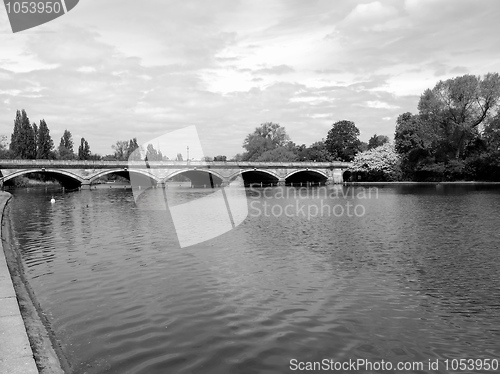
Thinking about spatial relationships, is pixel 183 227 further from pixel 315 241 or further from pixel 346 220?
pixel 346 220

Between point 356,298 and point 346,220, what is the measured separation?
19003mm

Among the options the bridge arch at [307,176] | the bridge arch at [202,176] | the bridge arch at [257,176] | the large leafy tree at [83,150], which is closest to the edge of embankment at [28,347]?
the bridge arch at [202,176]

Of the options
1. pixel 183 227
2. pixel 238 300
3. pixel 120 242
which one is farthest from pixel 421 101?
pixel 238 300

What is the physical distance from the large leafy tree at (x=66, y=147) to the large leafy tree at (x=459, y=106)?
352ft

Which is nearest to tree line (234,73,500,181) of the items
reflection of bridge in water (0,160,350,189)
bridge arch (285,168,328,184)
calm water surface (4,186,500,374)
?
bridge arch (285,168,328,184)

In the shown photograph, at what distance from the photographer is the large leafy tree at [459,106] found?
261 ft

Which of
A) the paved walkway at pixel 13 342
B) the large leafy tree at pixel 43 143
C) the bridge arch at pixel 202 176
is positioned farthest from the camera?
the large leafy tree at pixel 43 143

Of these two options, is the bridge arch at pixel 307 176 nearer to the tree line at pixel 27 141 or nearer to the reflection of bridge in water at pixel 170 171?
the reflection of bridge in water at pixel 170 171

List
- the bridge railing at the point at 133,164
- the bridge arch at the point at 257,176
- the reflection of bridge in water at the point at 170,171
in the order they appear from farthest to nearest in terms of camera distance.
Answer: the bridge arch at the point at 257,176
the reflection of bridge in water at the point at 170,171
the bridge railing at the point at 133,164

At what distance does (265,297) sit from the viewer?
43.7ft

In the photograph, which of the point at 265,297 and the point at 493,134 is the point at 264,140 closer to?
the point at 493,134

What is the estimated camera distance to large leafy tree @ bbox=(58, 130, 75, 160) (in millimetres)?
137625

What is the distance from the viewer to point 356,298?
1310 centimetres

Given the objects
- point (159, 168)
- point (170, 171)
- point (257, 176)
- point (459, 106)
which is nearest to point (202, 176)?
point (257, 176)
